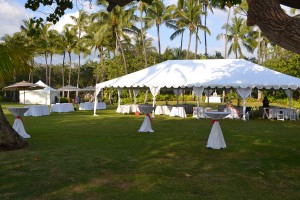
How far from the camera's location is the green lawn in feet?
16.9

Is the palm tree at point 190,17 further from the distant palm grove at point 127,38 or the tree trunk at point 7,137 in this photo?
the tree trunk at point 7,137

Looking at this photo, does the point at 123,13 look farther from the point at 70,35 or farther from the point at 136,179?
the point at 136,179

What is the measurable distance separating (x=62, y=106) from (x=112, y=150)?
1765cm

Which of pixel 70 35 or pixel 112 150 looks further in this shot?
pixel 70 35

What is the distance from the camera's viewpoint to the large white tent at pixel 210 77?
19.1 m

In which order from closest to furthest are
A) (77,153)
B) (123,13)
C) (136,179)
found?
(136,179) → (77,153) → (123,13)

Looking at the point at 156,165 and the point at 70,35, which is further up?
the point at 70,35

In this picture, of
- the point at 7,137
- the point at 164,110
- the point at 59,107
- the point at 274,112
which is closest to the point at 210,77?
the point at 274,112

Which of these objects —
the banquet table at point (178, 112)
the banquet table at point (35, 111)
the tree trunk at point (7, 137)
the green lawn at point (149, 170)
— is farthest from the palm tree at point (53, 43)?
the tree trunk at point (7, 137)

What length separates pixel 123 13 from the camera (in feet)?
120

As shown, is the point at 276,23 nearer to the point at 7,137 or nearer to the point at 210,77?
the point at 7,137

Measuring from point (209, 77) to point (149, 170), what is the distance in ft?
47.9

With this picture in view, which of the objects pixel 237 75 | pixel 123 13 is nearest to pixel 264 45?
pixel 123 13

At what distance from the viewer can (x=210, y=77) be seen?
67.4 ft
